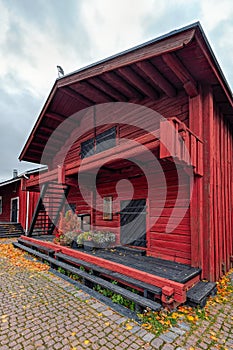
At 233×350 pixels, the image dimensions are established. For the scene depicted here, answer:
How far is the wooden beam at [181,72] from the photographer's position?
3668mm

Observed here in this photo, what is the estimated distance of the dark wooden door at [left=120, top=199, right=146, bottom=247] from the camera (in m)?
5.33

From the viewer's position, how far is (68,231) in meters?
6.45

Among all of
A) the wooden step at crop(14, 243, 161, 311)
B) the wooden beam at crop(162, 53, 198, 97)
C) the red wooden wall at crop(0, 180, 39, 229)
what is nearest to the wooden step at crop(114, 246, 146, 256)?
the wooden step at crop(14, 243, 161, 311)

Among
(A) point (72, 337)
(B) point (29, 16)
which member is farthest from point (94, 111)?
(A) point (72, 337)

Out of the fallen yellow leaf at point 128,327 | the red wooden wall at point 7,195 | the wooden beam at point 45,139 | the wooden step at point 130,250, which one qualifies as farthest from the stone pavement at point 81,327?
the red wooden wall at point 7,195

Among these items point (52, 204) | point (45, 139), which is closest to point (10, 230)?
point (52, 204)

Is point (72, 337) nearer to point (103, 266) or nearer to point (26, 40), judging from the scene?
point (103, 266)

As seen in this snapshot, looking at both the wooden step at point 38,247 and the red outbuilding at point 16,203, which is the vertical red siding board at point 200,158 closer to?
the wooden step at point 38,247

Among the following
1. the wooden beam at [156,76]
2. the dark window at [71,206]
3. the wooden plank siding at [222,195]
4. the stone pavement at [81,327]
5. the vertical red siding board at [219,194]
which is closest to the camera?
the stone pavement at [81,327]

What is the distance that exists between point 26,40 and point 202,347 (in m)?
12.4

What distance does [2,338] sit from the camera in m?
2.47

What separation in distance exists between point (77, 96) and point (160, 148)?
4.25 metres

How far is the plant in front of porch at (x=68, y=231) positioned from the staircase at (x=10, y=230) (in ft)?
21.0

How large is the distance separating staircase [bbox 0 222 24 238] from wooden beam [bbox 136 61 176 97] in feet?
35.7
